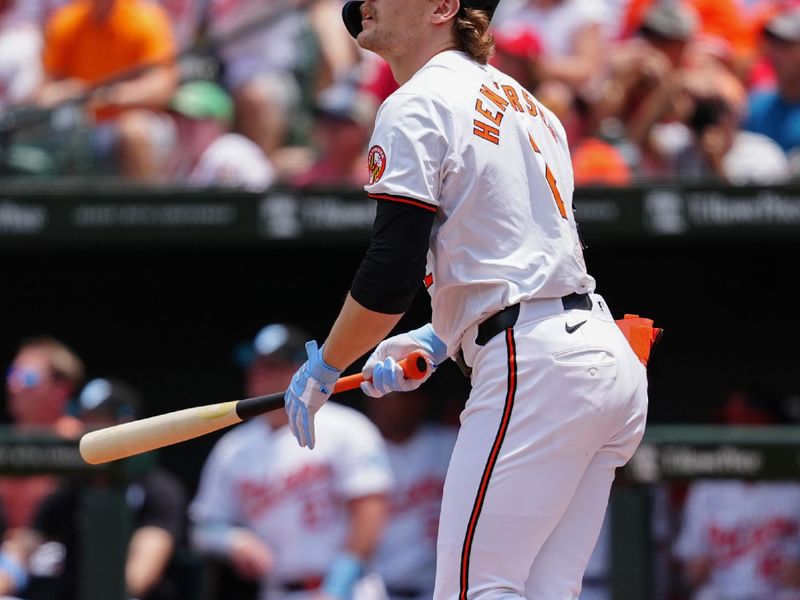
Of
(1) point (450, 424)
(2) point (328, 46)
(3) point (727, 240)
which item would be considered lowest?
(1) point (450, 424)

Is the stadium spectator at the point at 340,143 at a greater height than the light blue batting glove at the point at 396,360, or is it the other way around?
the light blue batting glove at the point at 396,360

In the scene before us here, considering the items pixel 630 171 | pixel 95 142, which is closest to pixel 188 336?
pixel 95 142

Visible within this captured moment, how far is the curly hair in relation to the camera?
3.26 metres

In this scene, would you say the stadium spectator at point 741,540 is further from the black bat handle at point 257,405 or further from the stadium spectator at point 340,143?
the black bat handle at point 257,405

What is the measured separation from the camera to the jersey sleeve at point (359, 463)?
582 centimetres

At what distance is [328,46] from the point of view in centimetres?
745

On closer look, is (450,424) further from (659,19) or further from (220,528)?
(659,19)

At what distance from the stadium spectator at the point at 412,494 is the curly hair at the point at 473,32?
298cm

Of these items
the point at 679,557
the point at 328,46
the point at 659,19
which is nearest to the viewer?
the point at 679,557

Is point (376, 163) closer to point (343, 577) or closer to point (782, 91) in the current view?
point (343, 577)

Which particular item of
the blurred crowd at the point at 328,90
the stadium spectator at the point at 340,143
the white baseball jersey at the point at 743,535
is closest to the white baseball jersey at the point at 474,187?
the white baseball jersey at the point at 743,535

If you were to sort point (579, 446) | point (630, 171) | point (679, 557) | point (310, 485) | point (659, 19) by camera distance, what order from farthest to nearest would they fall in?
point (659, 19)
point (630, 171)
point (310, 485)
point (679, 557)
point (579, 446)

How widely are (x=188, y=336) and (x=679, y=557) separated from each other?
317cm

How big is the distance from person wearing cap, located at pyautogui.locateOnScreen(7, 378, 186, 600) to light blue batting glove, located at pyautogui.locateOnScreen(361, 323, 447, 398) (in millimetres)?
2778
